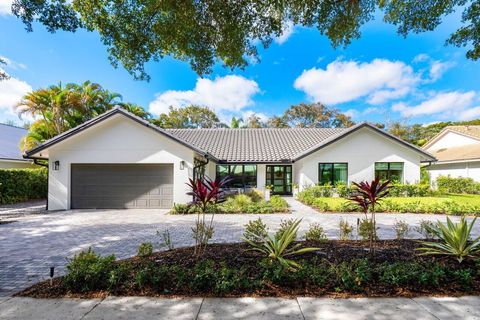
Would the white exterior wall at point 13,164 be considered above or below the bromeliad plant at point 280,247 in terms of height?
above

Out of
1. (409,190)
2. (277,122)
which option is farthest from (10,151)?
(277,122)

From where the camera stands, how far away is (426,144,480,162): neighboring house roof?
861 inches

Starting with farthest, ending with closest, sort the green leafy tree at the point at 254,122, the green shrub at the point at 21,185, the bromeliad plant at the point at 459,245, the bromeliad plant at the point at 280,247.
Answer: the green leafy tree at the point at 254,122 < the green shrub at the point at 21,185 < the bromeliad plant at the point at 459,245 < the bromeliad plant at the point at 280,247

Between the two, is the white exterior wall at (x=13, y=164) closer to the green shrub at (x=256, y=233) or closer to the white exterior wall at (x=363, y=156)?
the green shrub at (x=256, y=233)

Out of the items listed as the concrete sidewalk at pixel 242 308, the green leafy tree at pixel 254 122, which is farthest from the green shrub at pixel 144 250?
the green leafy tree at pixel 254 122

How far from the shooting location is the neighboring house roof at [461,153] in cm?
2186

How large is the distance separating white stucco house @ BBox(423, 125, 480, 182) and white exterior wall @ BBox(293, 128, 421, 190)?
8290 millimetres

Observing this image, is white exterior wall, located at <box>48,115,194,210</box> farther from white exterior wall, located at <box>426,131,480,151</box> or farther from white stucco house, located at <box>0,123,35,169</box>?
white exterior wall, located at <box>426,131,480,151</box>

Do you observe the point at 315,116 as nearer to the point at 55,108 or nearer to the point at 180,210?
the point at 180,210

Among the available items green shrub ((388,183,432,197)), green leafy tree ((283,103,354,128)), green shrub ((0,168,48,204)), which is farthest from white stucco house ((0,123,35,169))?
green leafy tree ((283,103,354,128))

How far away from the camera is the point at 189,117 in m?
40.0

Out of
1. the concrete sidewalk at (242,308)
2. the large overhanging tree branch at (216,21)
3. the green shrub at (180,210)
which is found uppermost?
the large overhanging tree branch at (216,21)

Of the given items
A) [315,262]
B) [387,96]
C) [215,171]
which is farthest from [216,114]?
[315,262]

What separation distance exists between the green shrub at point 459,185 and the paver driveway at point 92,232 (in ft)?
43.5
